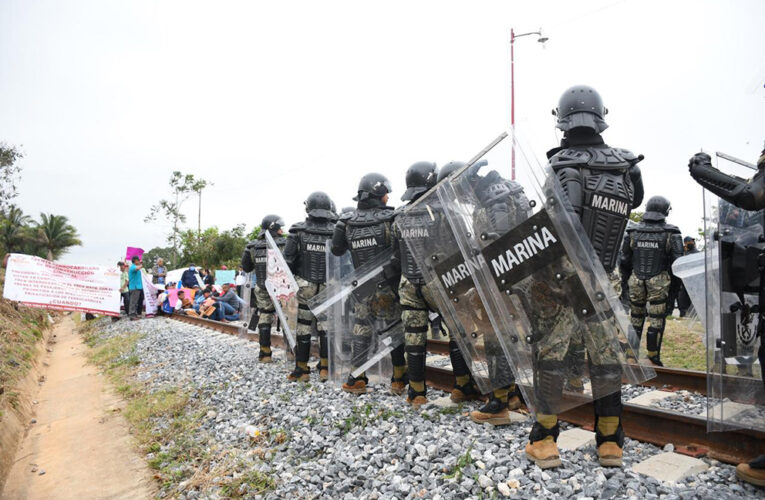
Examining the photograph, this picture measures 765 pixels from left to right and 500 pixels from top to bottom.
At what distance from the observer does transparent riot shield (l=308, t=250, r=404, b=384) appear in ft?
16.8

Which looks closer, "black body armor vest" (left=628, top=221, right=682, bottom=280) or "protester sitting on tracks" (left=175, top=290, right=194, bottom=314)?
"black body armor vest" (left=628, top=221, right=682, bottom=280)

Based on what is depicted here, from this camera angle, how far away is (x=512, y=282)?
289 cm

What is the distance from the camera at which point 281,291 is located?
6.40 meters

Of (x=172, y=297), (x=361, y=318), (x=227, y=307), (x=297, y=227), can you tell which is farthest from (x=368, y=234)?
(x=172, y=297)

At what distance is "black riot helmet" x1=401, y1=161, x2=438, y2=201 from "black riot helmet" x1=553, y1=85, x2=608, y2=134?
70.3 inches

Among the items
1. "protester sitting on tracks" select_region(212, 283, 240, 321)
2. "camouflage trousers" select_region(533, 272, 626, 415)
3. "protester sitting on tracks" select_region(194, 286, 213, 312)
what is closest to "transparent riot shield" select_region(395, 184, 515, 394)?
"camouflage trousers" select_region(533, 272, 626, 415)

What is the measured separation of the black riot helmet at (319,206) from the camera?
6309mm

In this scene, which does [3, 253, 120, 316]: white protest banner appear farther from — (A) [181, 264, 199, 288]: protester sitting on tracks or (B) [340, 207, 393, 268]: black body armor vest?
(B) [340, 207, 393, 268]: black body armor vest

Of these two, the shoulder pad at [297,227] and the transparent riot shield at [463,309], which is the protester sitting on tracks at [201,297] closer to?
the shoulder pad at [297,227]

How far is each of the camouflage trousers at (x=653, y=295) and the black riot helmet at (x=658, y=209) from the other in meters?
0.73

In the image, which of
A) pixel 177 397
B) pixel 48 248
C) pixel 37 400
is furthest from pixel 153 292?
pixel 48 248

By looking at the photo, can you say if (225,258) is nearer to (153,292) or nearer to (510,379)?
(153,292)

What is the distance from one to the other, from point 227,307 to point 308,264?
939cm

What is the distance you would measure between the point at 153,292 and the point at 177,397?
38.7 feet
